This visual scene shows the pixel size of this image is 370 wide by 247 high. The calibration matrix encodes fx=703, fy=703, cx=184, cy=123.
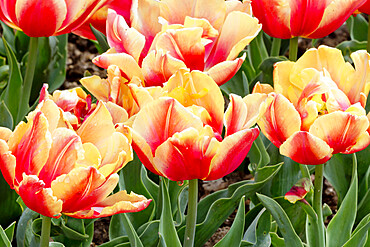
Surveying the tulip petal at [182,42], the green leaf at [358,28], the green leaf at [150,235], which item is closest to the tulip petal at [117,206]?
the tulip petal at [182,42]

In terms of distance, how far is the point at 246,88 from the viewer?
4.96 ft

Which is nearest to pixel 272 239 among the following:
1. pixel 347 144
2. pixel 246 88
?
pixel 347 144

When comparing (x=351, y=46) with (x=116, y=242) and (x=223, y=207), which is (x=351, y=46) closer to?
(x=223, y=207)

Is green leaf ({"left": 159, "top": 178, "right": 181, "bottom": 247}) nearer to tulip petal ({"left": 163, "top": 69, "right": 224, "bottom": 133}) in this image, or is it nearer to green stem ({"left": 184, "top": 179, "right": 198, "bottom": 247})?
green stem ({"left": 184, "top": 179, "right": 198, "bottom": 247})

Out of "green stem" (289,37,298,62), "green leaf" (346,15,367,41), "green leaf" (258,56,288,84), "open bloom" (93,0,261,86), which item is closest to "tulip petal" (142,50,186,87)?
"open bloom" (93,0,261,86)

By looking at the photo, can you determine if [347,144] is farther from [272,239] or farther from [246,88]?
[246,88]

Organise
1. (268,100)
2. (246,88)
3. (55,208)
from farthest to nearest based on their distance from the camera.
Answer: (246,88)
(268,100)
(55,208)

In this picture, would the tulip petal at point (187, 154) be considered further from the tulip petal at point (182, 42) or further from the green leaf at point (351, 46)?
the green leaf at point (351, 46)

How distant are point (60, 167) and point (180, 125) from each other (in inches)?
5.5

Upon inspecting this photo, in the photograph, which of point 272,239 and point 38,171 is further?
point 272,239

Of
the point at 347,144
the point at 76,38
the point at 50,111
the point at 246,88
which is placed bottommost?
the point at 76,38

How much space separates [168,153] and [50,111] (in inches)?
5.5

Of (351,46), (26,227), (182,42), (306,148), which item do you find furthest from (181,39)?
(351,46)

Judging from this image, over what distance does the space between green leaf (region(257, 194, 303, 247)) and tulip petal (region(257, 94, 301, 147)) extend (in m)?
0.10
